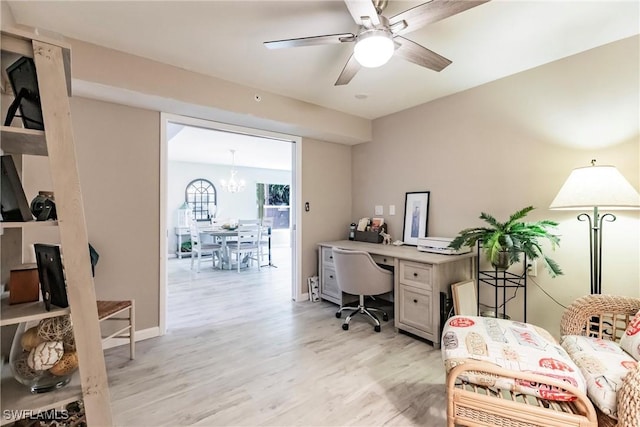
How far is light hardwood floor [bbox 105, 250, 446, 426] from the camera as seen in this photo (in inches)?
69.2

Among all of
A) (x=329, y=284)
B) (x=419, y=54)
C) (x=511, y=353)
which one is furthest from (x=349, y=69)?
(x=329, y=284)

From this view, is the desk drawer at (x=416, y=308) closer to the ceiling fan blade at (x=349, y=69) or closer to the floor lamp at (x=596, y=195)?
the floor lamp at (x=596, y=195)

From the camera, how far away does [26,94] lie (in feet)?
3.20

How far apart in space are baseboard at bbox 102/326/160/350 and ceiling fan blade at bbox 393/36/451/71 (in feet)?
10.00

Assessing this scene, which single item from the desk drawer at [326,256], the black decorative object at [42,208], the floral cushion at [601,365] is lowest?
the floral cushion at [601,365]

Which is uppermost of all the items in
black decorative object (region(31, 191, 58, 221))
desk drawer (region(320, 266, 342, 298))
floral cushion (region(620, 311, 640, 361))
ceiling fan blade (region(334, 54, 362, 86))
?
ceiling fan blade (region(334, 54, 362, 86))

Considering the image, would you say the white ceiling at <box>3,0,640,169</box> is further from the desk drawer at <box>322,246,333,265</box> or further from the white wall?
the white wall

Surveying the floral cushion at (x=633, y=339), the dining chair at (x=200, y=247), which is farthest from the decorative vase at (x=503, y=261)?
the dining chair at (x=200, y=247)

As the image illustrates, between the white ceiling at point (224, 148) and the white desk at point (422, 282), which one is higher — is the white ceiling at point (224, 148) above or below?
above

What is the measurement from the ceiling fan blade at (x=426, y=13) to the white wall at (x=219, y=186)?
708 cm

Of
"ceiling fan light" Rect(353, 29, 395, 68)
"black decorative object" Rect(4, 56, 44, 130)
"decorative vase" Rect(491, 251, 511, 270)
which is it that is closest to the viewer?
"black decorative object" Rect(4, 56, 44, 130)

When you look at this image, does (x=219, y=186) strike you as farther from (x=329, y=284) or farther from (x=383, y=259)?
(x=383, y=259)

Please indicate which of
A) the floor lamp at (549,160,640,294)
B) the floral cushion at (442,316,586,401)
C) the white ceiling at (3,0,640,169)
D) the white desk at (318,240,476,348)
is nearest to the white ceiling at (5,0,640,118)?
the white ceiling at (3,0,640,169)

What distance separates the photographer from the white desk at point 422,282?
2574mm
